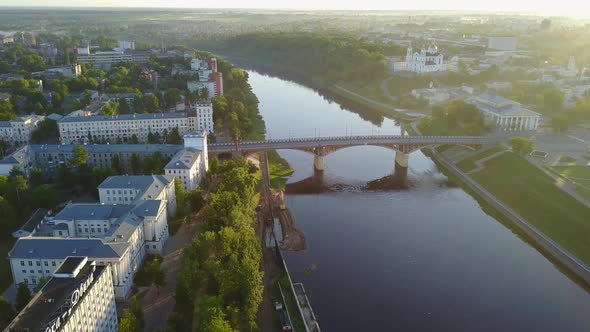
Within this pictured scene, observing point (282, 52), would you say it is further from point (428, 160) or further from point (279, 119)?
point (428, 160)

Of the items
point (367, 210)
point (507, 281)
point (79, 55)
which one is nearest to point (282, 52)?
point (79, 55)

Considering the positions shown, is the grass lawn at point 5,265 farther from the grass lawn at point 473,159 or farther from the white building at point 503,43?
the white building at point 503,43

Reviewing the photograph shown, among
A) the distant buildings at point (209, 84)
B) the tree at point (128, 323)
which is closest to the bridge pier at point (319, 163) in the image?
the tree at point (128, 323)

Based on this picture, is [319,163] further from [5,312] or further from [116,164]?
[5,312]

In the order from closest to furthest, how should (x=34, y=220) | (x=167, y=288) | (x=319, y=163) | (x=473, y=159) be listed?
(x=167, y=288) < (x=34, y=220) < (x=319, y=163) < (x=473, y=159)

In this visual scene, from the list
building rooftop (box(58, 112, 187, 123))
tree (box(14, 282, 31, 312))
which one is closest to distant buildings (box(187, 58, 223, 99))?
building rooftop (box(58, 112, 187, 123))

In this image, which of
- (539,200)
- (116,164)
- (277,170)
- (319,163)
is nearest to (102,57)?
(116,164)
